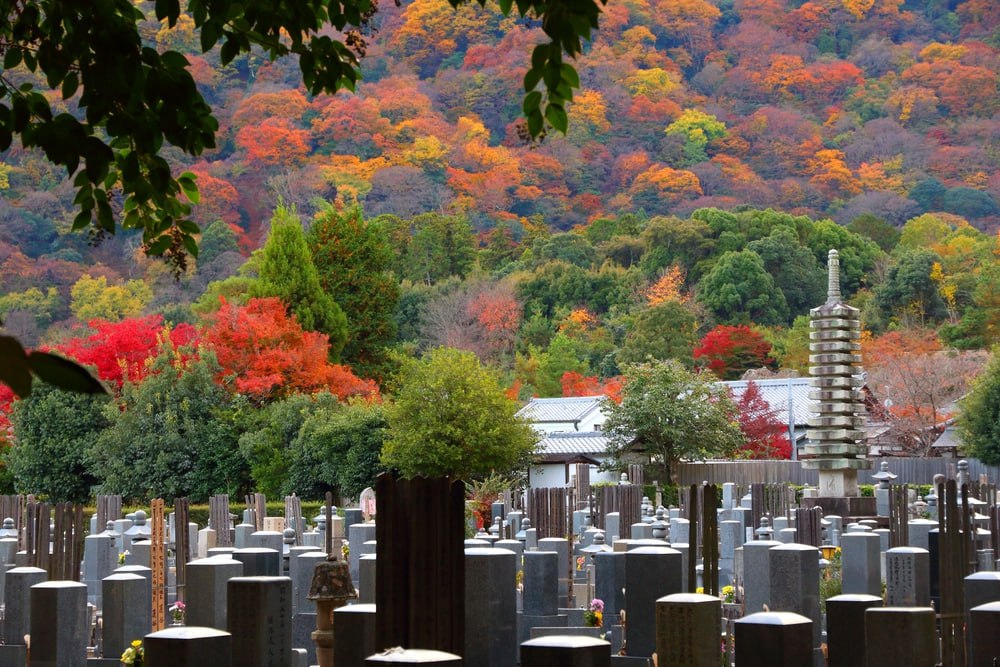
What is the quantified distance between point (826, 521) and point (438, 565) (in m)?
14.2

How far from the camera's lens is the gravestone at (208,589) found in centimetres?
1049

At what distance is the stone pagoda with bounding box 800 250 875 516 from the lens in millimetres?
30031

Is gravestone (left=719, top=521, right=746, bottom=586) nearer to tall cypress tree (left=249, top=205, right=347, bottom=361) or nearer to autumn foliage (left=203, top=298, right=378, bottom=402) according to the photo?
autumn foliage (left=203, top=298, right=378, bottom=402)

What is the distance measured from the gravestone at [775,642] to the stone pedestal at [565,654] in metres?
1.02

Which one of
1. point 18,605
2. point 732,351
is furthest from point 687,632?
point 732,351

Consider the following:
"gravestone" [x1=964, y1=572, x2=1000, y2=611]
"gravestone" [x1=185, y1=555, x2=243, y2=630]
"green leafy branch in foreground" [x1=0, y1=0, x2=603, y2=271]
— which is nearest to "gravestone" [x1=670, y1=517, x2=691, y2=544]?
"gravestone" [x1=185, y1=555, x2=243, y2=630]

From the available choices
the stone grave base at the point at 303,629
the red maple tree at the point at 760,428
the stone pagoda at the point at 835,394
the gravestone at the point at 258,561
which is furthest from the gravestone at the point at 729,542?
the red maple tree at the point at 760,428

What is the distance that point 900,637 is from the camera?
668 centimetres

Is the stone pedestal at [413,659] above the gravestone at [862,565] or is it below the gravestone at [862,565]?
above

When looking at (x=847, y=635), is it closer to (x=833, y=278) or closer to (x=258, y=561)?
(x=258, y=561)

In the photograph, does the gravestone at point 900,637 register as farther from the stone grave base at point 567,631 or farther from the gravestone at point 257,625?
the stone grave base at point 567,631

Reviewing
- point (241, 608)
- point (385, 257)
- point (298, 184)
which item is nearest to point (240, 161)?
point (298, 184)

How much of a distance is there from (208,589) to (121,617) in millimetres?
652

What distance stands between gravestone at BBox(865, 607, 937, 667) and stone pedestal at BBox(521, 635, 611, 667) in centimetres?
164
